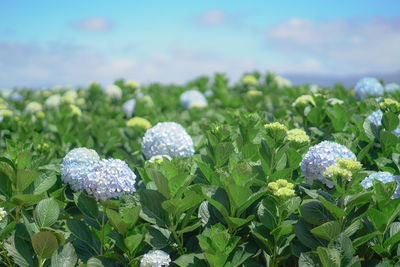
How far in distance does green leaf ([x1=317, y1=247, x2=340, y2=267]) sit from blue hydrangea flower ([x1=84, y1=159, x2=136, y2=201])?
92 cm

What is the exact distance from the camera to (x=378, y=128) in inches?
111

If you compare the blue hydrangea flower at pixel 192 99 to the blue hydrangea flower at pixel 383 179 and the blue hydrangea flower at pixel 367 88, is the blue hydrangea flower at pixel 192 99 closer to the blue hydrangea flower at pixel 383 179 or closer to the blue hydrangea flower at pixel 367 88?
the blue hydrangea flower at pixel 367 88

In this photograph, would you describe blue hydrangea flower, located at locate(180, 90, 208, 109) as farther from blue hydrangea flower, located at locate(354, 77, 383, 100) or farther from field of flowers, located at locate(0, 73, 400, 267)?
field of flowers, located at locate(0, 73, 400, 267)

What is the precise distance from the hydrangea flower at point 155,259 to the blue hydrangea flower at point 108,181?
344 mm

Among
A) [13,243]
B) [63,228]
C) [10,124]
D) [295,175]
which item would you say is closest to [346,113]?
[295,175]

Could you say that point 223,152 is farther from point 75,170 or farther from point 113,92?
point 113,92

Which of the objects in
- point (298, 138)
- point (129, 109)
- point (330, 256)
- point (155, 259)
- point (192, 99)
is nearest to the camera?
point (330, 256)

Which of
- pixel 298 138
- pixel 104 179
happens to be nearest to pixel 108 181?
pixel 104 179

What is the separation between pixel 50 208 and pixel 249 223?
917 mm

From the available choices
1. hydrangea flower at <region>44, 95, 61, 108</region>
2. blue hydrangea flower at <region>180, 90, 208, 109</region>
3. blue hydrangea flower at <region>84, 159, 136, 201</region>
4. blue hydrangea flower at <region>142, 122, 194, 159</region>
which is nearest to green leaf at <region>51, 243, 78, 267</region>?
blue hydrangea flower at <region>84, 159, 136, 201</region>

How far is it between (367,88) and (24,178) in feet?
11.7

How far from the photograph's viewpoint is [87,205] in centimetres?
202

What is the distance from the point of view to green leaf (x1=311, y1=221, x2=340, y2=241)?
1.75 meters

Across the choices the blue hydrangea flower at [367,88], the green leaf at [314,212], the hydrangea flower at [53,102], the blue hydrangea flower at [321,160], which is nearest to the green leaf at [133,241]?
the green leaf at [314,212]
